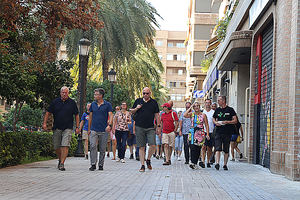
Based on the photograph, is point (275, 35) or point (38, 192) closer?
point (38, 192)

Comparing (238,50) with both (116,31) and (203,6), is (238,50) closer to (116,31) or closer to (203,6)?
(116,31)

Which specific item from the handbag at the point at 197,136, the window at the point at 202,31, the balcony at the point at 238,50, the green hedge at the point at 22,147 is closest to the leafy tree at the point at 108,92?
the balcony at the point at 238,50

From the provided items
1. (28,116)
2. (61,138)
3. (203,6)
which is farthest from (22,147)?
(203,6)

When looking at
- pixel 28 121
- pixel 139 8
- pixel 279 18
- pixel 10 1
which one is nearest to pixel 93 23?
pixel 10 1

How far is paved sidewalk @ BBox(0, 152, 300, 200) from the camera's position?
7234 mm

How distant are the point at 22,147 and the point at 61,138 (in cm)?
133

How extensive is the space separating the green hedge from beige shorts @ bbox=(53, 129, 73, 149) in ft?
3.35

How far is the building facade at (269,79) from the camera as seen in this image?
10.3m

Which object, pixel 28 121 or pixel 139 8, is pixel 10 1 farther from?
pixel 28 121

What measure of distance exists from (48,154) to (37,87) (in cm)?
206

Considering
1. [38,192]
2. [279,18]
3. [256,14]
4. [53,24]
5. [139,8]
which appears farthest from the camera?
[139,8]

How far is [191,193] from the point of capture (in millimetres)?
7691

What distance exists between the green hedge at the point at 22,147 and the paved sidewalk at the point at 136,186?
1.83 ft

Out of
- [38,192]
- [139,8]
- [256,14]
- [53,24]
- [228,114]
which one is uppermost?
[139,8]
